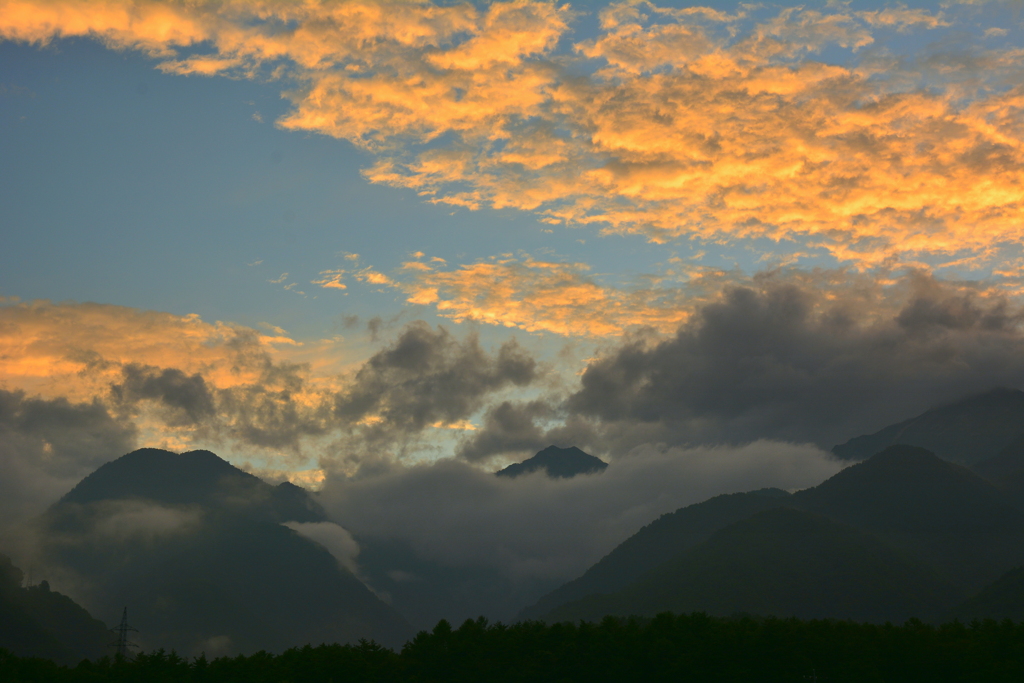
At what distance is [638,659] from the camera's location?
152 m

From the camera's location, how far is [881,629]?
543 ft

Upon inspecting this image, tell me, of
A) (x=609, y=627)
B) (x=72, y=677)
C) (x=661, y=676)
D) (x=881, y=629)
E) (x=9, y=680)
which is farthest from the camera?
(x=609, y=627)

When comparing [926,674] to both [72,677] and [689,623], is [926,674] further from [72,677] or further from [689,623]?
[72,677]

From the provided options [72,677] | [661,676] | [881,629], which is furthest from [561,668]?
[72,677]

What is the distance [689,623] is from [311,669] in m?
80.8

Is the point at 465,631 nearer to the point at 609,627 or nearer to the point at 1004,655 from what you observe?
the point at 609,627

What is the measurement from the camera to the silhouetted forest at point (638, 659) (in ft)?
455

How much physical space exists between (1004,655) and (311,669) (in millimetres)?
131069

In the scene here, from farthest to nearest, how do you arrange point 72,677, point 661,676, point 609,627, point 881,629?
point 609,627 < point 881,629 < point 661,676 < point 72,677

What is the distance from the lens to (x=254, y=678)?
143m

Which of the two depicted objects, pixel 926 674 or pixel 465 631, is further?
pixel 465 631

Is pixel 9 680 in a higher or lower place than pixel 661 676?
higher

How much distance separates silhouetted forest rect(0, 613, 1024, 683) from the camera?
138750mm

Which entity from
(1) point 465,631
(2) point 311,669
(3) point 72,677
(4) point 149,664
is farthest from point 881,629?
(3) point 72,677
